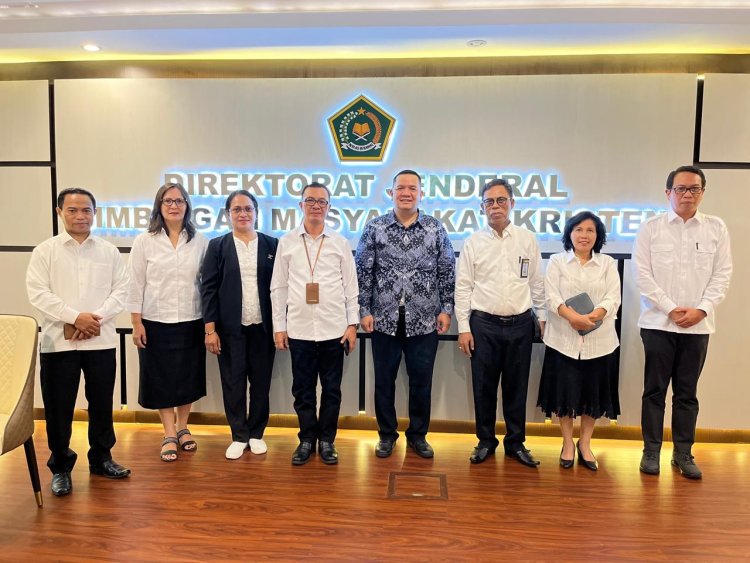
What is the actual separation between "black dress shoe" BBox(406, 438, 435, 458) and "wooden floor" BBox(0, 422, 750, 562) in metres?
0.06

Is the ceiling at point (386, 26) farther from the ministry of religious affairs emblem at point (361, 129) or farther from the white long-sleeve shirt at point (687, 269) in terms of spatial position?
the white long-sleeve shirt at point (687, 269)

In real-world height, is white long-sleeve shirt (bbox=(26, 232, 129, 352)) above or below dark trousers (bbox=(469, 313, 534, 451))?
above

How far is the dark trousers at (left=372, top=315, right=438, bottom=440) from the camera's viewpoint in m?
Result: 3.24

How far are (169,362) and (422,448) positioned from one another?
1749mm

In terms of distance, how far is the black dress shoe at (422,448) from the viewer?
3287 millimetres

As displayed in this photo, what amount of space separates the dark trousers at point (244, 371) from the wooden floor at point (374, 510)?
294mm

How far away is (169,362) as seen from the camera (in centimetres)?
322

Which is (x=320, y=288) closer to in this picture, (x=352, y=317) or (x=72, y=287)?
(x=352, y=317)

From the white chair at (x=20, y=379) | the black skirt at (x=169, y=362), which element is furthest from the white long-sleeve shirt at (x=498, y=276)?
the white chair at (x=20, y=379)

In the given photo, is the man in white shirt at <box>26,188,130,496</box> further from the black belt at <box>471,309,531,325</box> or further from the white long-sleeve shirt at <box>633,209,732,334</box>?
the white long-sleeve shirt at <box>633,209,732,334</box>

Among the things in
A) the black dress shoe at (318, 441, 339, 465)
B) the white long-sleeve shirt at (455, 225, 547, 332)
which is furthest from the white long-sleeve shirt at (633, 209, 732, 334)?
the black dress shoe at (318, 441, 339, 465)

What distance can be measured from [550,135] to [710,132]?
42.6 inches

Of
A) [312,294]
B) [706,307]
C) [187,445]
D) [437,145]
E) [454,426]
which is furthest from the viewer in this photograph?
[454,426]

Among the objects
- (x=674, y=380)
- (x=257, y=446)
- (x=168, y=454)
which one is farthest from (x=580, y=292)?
(x=168, y=454)
